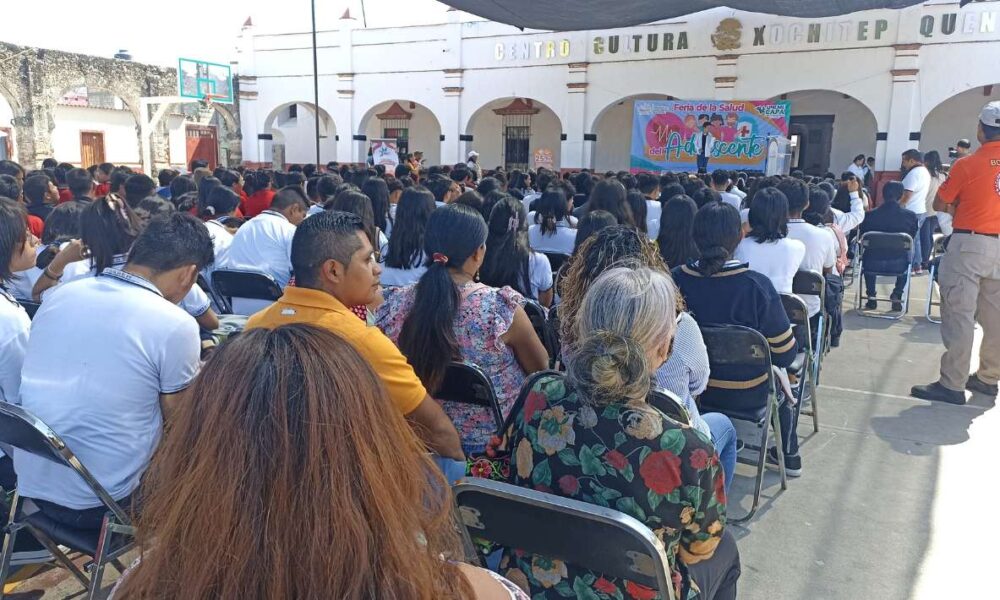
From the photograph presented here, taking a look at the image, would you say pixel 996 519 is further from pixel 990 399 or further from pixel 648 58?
pixel 648 58

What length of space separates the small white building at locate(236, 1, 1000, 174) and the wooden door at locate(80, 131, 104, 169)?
21.0 ft

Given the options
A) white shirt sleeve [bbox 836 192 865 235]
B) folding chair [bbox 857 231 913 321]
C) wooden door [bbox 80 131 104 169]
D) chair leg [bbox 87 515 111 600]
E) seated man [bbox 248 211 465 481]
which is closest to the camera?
chair leg [bbox 87 515 111 600]

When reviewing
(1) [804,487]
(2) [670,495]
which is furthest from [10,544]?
(1) [804,487]

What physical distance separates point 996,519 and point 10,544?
3.53 meters

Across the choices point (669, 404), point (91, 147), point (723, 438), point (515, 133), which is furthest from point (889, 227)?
point (91, 147)

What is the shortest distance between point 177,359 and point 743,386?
2.14 meters

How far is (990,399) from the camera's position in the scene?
14.0 ft

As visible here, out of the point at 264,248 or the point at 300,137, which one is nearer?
the point at 264,248

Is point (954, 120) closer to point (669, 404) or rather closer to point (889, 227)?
point (889, 227)

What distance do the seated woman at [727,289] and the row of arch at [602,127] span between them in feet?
38.2

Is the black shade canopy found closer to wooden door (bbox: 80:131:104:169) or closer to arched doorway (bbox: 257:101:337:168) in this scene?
arched doorway (bbox: 257:101:337:168)

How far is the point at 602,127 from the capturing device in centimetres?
1700

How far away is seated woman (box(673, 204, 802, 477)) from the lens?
2.87 m

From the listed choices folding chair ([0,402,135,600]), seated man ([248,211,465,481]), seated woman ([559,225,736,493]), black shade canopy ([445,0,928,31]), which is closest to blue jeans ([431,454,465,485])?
seated man ([248,211,465,481])
